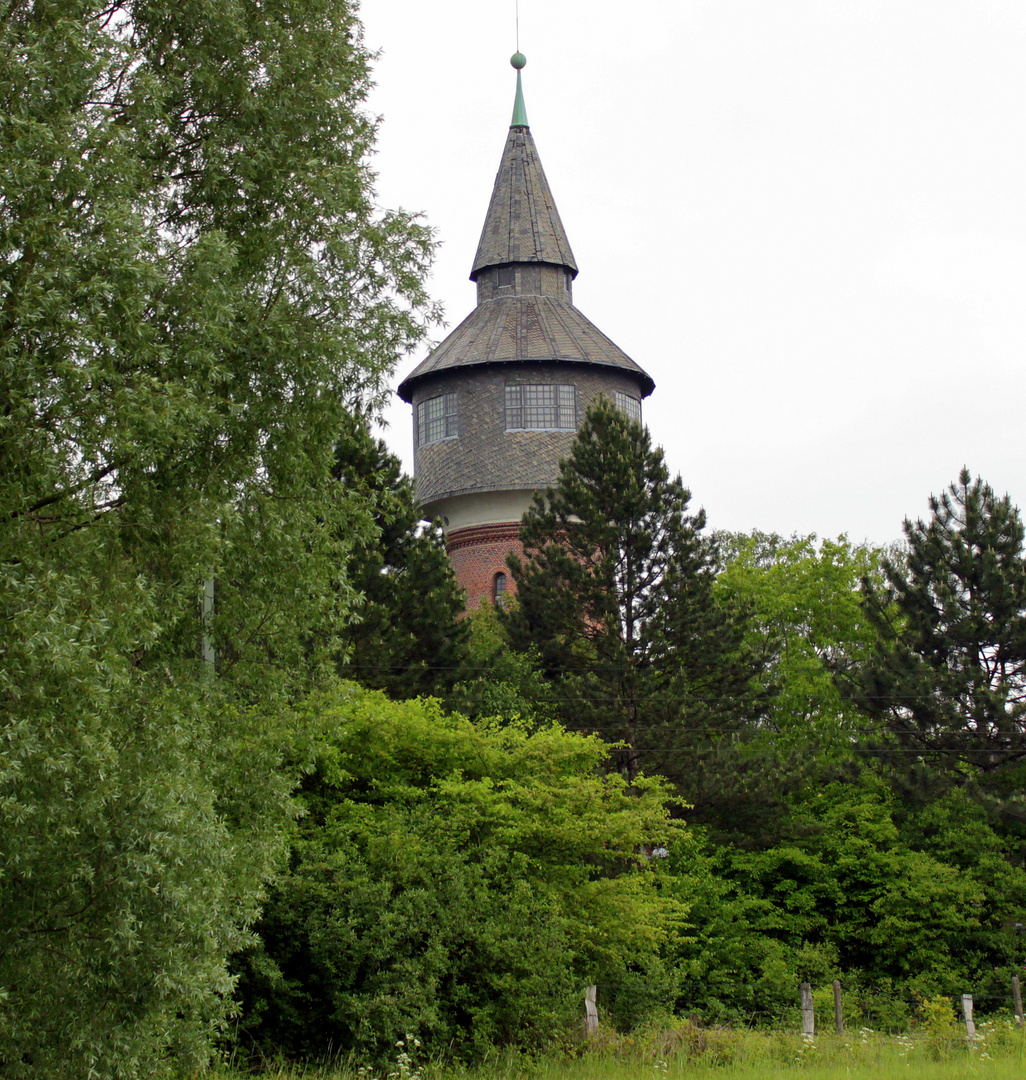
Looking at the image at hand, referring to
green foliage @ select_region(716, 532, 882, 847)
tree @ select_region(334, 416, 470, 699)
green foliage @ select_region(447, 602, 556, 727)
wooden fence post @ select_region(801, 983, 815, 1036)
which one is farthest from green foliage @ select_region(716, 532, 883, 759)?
wooden fence post @ select_region(801, 983, 815, 1036)

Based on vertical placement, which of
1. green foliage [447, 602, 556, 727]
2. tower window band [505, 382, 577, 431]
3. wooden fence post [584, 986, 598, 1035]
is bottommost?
wooden fence post [584, 986, 598, 1035]

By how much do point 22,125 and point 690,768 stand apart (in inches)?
804

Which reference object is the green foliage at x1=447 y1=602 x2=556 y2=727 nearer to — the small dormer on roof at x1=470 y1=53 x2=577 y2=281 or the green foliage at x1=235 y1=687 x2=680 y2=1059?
the green foliage at x1=235 y1=687 x2=680 y2=1059

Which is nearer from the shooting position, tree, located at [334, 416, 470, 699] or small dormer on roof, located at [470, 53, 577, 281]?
tree, located at [334, 416, 470, 699]

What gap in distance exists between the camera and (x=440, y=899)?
17297mm

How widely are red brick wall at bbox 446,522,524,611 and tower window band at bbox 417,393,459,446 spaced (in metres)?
2.75

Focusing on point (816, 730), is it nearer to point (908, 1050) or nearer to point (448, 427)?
→ point (448, 427)

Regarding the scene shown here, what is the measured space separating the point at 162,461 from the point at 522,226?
3164cm

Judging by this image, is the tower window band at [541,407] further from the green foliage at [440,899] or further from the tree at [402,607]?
the green foliage at [440,899]

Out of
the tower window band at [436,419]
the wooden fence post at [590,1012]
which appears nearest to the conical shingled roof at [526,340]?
the tower window band at [436,419]

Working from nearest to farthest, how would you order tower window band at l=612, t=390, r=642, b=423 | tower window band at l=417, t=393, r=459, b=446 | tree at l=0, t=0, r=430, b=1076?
tree at l=0, t=0, r=430, b=1076
tower window band at l=612, t=390, r=642, b=423
tower window band at l=417, t=393, r=459, b=446

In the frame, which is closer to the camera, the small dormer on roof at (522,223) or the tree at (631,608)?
the tree at (631,608)

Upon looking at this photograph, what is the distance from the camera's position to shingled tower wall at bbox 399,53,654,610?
37.4m

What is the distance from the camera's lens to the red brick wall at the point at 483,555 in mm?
37594
